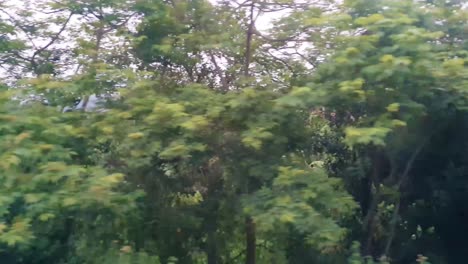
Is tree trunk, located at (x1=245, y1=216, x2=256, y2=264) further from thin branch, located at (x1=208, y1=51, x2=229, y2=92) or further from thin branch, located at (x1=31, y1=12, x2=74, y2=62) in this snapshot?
thin branch, located at (x1=31, y1=12, x2=74, y2=62)

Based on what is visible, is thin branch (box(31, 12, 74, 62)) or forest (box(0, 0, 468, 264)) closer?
forest (box(0, 0, 468, 264))

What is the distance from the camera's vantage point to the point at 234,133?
7441 millimetres

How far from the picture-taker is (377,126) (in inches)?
260

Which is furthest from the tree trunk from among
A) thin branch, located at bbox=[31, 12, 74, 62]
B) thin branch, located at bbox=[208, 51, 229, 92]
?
thin branch, located at bbox=[31, 12, 74, 62]

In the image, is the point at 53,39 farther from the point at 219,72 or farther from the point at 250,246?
the point at 250,246

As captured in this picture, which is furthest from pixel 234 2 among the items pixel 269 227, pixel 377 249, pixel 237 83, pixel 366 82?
pixel 377 249

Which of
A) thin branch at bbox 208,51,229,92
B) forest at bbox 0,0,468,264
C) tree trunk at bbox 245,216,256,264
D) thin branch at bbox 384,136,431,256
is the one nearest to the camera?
forest at bbox 0,0,468,264

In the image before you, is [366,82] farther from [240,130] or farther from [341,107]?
[240,130]

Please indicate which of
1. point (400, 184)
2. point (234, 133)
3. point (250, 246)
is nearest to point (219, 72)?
point (234, 133)

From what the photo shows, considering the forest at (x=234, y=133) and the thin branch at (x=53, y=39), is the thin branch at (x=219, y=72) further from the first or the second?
the thin branch at (x=53, y=39)

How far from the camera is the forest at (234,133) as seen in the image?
6539 mm

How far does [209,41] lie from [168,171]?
1.49 m

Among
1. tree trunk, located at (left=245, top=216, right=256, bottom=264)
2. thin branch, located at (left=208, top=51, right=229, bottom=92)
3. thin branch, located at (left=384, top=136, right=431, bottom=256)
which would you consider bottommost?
tree trunk, located at (left=245, top=216, right=256, bottom=264)

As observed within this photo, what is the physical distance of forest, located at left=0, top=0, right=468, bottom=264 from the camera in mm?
6539
